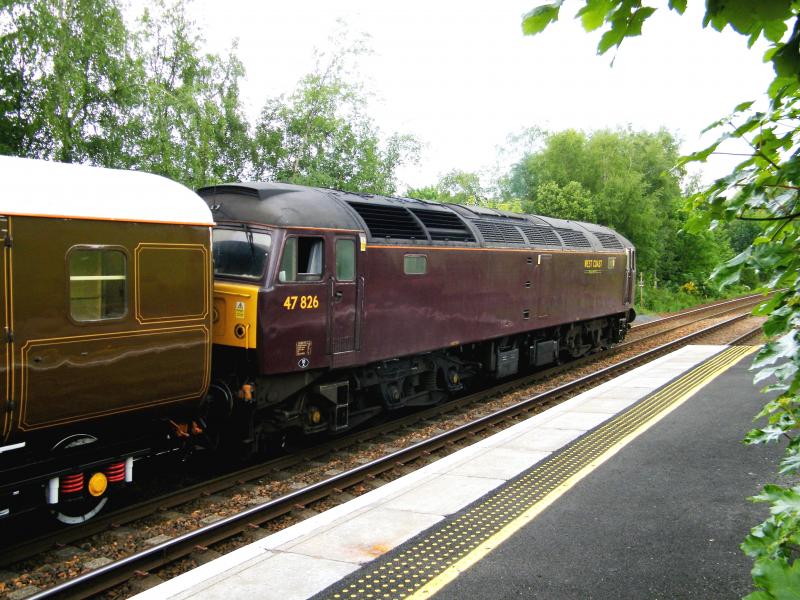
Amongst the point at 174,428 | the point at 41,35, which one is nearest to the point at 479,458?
the point at 174,428

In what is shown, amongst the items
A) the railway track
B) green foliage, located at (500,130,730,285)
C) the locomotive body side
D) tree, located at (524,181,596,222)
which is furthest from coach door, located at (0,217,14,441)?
green foliage, located at (500,130,730,285)

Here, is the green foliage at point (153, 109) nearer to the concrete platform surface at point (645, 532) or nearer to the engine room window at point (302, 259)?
the engine room window at point (302, 259)

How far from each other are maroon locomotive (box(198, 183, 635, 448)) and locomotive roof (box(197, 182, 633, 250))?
3cm

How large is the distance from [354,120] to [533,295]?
47.6ft

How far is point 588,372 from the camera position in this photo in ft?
52.6

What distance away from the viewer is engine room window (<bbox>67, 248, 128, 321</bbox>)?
233 inches

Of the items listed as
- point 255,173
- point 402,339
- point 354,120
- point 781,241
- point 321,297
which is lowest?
point 402,339

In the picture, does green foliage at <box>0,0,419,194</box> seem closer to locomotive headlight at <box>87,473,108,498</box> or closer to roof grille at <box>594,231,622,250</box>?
roof grille at <box>594,231,622,250</box>

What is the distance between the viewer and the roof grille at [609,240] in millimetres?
18250

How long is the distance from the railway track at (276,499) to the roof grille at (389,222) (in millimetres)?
3102

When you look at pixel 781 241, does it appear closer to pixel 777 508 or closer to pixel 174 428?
pixel 777 508

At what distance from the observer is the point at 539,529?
5625 mm

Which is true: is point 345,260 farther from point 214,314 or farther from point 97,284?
point 97,284

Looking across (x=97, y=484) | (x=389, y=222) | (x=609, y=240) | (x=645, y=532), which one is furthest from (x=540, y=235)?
(x=97, y=484)
